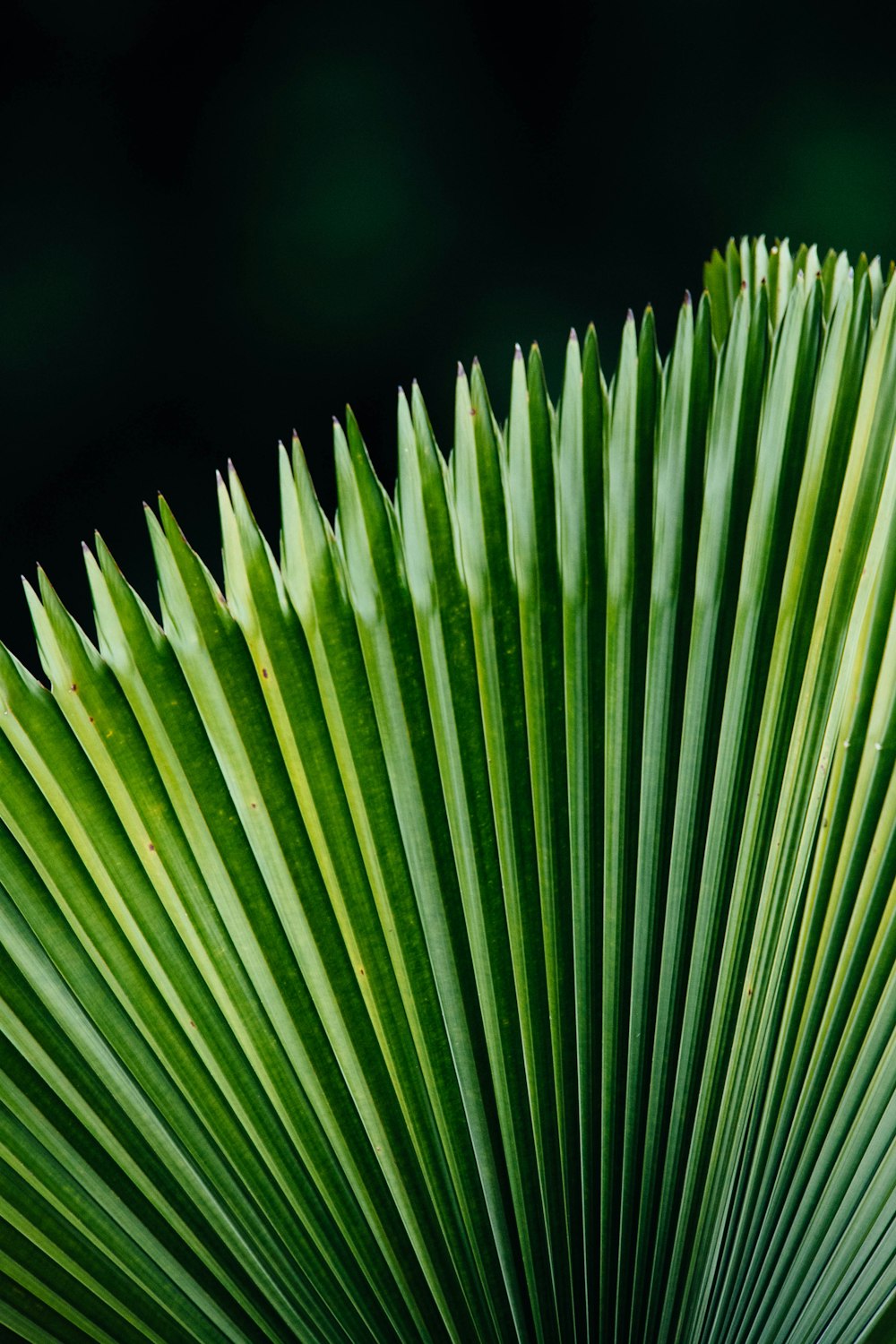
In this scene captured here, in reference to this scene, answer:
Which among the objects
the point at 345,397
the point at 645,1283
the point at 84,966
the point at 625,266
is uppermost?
the point at 625,266

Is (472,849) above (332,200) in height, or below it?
below

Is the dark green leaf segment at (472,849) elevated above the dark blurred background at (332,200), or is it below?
below

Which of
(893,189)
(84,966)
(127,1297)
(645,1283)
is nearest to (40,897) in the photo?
(84,966)

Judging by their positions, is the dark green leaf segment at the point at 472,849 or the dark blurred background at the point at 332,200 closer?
the dark green leaf segment at the point at 472,849

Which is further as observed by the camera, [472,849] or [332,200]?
[332,200]

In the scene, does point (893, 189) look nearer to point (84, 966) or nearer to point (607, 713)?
point (607, 713)
